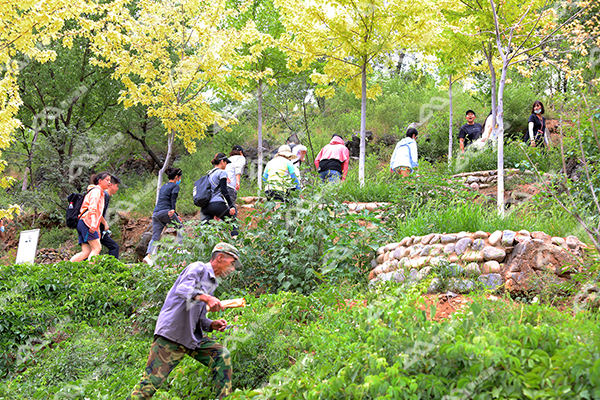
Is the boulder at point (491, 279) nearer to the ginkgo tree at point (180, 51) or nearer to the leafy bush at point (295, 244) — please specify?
the leafy bush at point (295, 244)

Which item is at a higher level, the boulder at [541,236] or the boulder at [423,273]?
the boulder at [541,236]

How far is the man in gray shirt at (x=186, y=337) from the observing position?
3.51 m

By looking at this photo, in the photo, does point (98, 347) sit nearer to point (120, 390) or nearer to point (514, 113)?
point (120, 390)

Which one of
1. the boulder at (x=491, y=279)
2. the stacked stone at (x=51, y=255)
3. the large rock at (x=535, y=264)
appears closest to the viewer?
the large rock at (x=535, y=264)

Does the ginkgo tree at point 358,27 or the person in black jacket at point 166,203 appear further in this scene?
the ginkgo tree at point 358,27

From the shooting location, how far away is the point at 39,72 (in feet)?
45.8

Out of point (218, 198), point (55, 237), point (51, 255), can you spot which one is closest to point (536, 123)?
point (218, 198)

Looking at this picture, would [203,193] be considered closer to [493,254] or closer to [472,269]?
Answer: [472,269]

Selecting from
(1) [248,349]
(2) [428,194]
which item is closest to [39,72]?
(2) [428,194]

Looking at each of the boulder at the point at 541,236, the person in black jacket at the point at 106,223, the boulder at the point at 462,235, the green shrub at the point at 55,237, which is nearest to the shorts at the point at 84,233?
the person in black jacket at the point at 106,223

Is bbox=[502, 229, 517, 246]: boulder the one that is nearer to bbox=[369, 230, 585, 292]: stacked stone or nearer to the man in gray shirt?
bbox=[369, 230, 585, 292]: stacked stone

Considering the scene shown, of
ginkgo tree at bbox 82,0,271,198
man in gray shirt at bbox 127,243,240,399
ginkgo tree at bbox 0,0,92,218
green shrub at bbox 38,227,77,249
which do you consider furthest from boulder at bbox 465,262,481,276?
green shrub at bbox 38,227,77,249

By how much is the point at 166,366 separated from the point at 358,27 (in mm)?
8300

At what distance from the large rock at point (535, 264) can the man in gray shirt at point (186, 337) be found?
108 inches
